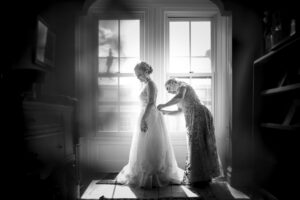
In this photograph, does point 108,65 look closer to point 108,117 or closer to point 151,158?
point 108,117

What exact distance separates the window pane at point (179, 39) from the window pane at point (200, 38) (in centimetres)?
10

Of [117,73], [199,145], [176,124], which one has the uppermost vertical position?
[117,73]

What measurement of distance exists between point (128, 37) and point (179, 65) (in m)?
0.92

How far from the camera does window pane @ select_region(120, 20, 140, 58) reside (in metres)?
4.59

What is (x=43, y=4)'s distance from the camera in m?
3.25

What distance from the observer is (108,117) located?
4.58 m

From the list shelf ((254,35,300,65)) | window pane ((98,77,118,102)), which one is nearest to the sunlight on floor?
shelf ((254,35,300,65))

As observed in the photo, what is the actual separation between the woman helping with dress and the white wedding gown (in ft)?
0.77

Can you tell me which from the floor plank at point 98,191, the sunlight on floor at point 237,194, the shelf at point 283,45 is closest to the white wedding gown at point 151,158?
the floor plank at point 98,191

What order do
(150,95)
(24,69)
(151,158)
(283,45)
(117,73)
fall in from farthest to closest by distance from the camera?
(117,73), (150,95), (151,158), (283,45), (24,69)

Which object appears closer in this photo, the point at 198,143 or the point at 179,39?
the point at 198,143

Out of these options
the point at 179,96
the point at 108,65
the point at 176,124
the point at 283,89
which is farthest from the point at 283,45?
the point at 108,65

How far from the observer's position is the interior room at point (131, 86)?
2.17 meters

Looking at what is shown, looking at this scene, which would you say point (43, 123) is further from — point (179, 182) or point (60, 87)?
point (179, 182)
